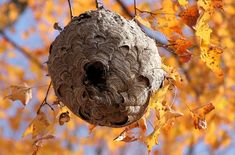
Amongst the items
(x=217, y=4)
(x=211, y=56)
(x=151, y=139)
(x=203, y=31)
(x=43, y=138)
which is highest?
(x=217, y=4)

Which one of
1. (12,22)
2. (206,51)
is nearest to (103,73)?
(206,51)

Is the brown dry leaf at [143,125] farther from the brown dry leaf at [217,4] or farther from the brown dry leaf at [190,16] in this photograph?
the brown dry leaf at [217,4]

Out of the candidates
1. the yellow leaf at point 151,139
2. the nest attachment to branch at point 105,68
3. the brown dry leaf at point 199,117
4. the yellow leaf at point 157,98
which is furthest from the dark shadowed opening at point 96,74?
the brown dry leaf at point 199,117

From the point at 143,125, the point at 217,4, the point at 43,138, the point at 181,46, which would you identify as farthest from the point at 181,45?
the point at 43,138

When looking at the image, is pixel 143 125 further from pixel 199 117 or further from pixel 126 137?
pixel 199 117

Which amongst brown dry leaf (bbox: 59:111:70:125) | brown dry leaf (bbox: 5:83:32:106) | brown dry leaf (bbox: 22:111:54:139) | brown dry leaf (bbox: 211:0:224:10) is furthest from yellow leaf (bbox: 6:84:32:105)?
brown dry leaf (bbox: 211:0:224:10)

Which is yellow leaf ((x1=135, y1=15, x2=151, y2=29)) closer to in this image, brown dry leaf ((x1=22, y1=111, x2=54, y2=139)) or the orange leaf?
the orange leaf

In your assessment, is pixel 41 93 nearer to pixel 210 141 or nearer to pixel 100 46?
pixel 210 141

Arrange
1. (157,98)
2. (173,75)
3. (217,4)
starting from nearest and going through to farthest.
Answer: (157,98) → (173,75) → (217,4)
